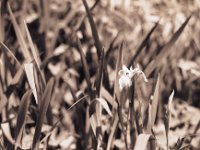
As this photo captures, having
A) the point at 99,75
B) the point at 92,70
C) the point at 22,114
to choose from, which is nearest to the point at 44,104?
the point at 22,114

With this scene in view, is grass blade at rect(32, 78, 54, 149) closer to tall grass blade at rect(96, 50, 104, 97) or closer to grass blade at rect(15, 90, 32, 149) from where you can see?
grass blade at rect(15, 90, 32, 149)

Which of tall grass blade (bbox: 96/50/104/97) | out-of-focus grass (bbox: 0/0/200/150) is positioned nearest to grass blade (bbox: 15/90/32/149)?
out-of-focus grass (bbox: 0/0/200/150)

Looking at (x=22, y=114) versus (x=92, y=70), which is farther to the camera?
(x=92, y=70)

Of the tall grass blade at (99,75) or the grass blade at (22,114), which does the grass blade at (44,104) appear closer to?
the grass blade at (22,114)

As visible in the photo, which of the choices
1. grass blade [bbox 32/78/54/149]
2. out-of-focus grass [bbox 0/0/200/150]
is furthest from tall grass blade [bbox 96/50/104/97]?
grass blade [bbox 32/78/54/149]

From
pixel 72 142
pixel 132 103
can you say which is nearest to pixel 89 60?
pixel 72 142

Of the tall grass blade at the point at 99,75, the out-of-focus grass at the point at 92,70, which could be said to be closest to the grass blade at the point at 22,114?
the out-of-focus grass at the point at 92,70

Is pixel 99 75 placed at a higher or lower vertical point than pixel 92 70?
higher

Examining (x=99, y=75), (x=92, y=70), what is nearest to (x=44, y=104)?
(x=99, y=75)

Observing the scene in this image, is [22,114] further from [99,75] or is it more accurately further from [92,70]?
[92,70]

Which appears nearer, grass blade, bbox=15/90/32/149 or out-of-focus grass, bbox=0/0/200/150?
grass blade, bbox=15/90/32/149
